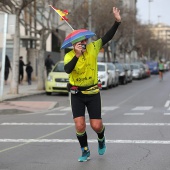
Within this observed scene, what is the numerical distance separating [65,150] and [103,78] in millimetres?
21658

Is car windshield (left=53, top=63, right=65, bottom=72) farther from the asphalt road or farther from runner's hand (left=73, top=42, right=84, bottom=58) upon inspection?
runner's hand (left=73, top=42, right=84, bottom=58)

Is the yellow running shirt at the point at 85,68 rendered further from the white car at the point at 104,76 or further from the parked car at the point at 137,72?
the parked car at the point at 137,72

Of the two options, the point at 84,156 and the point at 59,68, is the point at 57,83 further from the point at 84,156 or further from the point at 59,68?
the point at 84,156

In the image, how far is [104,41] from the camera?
7.20 metres

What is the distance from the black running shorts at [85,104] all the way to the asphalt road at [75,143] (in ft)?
2.50

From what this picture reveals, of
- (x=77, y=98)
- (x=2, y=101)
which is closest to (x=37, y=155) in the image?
(x=77, y=98)

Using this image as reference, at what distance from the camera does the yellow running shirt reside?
6.97 metres

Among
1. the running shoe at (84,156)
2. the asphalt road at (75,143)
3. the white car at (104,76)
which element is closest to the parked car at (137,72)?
the white car at (104,76)

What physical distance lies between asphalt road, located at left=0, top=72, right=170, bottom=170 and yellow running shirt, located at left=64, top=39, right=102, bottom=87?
1.25 m

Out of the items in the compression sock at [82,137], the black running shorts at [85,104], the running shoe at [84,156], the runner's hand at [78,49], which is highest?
the runner's hand at [78,49]

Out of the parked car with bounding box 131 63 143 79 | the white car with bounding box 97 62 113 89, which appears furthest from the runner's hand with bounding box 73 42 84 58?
the parked car with bounding box 131 63 143 79

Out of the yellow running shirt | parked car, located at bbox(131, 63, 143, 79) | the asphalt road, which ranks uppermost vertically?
the yellow running shirt

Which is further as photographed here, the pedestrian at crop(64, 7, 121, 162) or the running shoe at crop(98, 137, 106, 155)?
the running shoe at crop(98, 137, 106, 155)

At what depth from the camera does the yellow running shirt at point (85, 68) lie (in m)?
6.97
